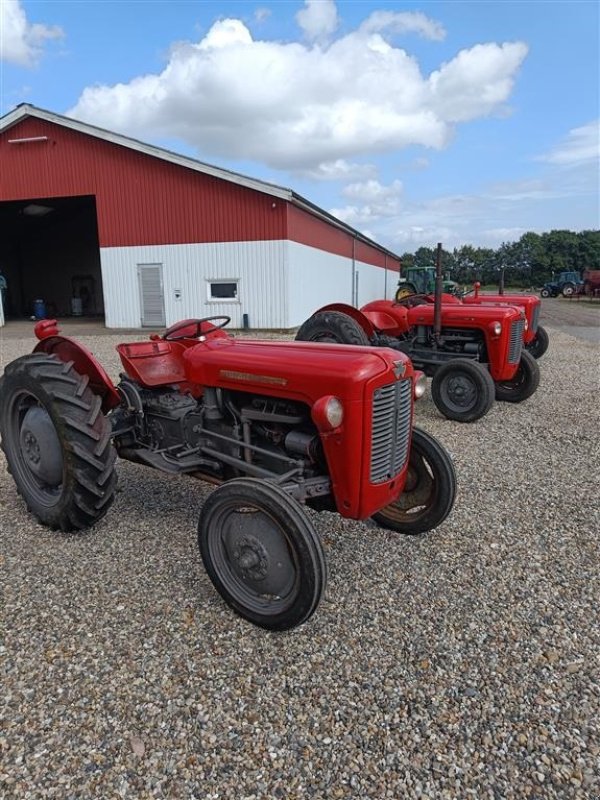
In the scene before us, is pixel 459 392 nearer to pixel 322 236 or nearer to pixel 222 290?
pixel 222 290

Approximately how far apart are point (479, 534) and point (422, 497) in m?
0.45

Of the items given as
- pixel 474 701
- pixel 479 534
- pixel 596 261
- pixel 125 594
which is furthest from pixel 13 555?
pixel 596 261

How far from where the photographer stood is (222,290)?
48.1 ft

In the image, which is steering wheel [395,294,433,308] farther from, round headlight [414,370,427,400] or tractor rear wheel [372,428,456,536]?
round headlight [414,370,427,400]

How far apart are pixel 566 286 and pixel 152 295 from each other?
33.2 m

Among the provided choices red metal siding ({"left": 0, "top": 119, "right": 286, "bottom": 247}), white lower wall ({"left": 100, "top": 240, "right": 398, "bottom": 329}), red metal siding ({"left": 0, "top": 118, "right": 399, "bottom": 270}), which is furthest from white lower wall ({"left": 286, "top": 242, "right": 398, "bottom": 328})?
red metal siding ({"left": 0, "top": 119, "right": 286, "bottom": 247})

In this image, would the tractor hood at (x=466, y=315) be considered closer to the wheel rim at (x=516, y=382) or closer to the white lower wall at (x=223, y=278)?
the wheel rim at (x=516, y=382)

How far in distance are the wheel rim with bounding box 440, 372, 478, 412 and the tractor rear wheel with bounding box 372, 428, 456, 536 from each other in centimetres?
302

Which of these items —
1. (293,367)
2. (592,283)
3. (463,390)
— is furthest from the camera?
(592,283)

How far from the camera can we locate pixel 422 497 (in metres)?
3.15

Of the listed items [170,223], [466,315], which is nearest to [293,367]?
[466,315]

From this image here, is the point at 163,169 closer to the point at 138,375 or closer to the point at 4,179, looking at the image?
the point at 4,179

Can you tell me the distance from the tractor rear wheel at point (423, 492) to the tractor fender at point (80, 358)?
1912mm

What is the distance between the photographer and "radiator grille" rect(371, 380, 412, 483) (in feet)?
8.22
